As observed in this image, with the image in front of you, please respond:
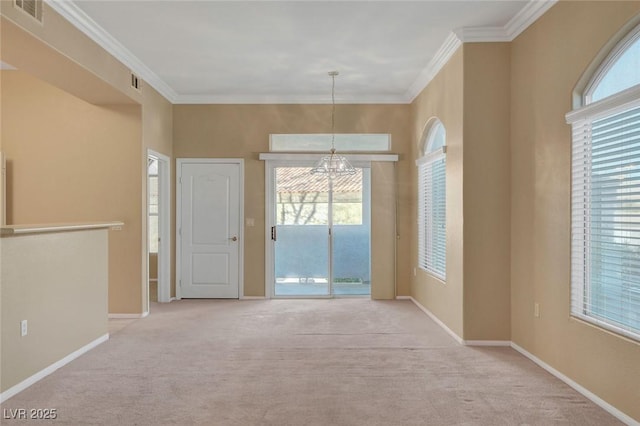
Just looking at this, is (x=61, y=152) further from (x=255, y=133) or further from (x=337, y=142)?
(x=337, y=142)

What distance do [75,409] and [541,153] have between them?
385cm

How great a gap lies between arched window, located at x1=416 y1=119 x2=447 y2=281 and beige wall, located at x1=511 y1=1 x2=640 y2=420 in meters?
1.03

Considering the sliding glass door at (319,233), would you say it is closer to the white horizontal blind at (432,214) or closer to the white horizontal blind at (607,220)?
the white horizontal blind at (432,214)

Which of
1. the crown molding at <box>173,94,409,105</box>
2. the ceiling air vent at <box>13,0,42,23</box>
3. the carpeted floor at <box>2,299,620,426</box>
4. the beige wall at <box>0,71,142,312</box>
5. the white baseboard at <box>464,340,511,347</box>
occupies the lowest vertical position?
the carpeted floor at <box>2,299,620,426</box>

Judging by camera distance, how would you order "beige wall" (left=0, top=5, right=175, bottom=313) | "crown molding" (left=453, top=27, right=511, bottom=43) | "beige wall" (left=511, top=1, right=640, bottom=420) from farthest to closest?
"crown molding" (left=453, top=27, right=511, bottom=43)
"beige wall" (left=0, top=5, right=175, bottom=313)
"beige wall" (left=511, top=1, right=640, bottom=420)

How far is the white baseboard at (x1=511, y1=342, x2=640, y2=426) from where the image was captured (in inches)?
105

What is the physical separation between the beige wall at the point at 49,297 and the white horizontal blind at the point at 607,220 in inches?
155

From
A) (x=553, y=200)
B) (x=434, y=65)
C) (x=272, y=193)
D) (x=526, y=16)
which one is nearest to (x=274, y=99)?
(x=272, y=193)

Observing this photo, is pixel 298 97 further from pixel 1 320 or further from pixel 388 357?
pixel 1 320

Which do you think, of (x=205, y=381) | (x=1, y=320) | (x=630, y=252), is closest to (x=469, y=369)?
(x=630, y=252)

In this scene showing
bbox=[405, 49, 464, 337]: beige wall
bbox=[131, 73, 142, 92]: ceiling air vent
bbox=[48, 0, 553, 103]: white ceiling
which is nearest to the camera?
bbox=[48, 0, 553, 103]: white ceiling

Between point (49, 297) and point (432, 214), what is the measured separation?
4090mm

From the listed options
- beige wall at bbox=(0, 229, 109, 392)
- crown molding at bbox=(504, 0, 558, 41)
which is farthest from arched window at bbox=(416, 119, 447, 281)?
beige wall at bbox=(0, 229, 109, 392)

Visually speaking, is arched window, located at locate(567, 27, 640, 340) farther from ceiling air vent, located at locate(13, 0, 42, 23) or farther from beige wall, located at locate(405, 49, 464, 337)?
ceiling air vent, located at locate(13, 0, 42, 23)
